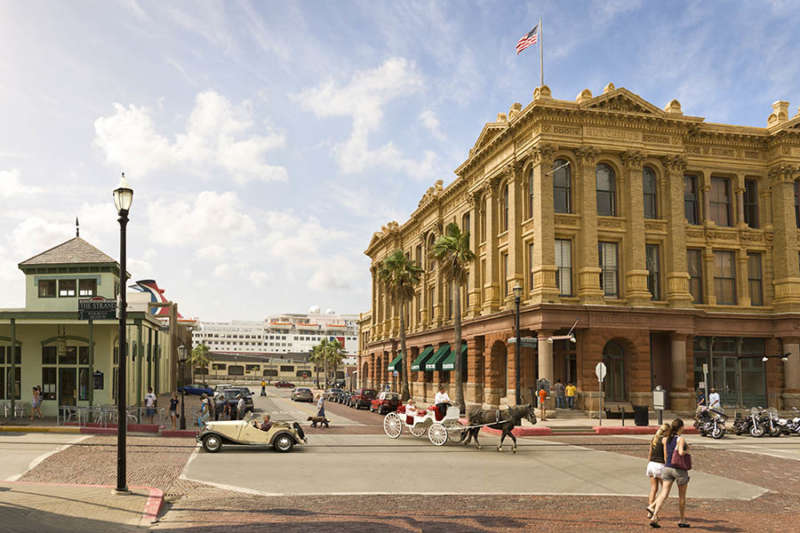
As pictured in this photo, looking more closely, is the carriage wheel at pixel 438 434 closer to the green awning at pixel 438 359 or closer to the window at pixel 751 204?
the green awning at pixel 438 359

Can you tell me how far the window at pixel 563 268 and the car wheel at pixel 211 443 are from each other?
24676 millimetres

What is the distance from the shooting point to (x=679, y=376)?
140 ft

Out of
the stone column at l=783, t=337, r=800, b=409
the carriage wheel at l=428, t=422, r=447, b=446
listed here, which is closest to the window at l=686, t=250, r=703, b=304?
the stone column at l=783, t=337, r=800, b=409

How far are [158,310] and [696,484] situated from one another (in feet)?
225

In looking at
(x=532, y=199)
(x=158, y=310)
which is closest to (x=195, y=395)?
(x=158, y=310)

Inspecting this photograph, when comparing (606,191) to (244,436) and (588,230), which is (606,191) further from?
(244,436)

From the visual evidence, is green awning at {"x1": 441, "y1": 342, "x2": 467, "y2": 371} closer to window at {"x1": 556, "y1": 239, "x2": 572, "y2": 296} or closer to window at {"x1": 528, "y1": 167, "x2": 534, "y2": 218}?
window at {"x1": 556, "y1": 239, "x2": 572, "y2": 296}

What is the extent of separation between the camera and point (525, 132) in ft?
144

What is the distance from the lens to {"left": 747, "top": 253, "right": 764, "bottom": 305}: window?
47.0 m

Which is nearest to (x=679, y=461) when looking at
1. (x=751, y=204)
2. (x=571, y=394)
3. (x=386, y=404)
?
(x=571, y=394)

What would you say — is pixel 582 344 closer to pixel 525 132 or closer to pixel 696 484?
pixel 525 132

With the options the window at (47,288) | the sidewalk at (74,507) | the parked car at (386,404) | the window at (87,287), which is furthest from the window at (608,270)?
the sidewalk at (74,507)

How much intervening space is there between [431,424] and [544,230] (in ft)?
59.2

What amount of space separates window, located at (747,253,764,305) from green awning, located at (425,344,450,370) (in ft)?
71.3
